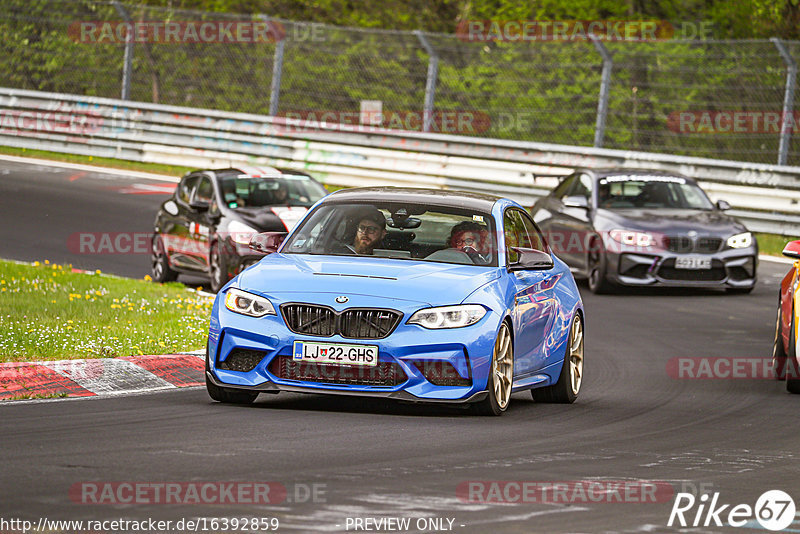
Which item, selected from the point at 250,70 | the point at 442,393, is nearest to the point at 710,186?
the point at 250,70

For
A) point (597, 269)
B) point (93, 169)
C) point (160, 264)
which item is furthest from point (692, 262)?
point (93, 169)

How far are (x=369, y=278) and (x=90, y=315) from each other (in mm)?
4566

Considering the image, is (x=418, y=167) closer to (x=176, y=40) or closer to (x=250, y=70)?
(x=250, y=70)

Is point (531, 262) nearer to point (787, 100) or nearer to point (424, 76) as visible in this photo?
point (787, 100)

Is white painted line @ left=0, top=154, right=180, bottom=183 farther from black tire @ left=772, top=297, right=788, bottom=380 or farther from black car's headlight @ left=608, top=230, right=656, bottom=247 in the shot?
black tire @ left=772, top=297, right=788, bottom=380

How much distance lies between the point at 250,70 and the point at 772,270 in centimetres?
1141

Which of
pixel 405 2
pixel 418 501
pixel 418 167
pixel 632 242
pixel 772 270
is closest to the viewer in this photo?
pixel 418 501

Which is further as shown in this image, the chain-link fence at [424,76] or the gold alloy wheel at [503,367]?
the chain-link fence at [424,76]

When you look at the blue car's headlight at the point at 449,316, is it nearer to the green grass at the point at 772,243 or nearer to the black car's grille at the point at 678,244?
the black car's grille at the point at 678,244

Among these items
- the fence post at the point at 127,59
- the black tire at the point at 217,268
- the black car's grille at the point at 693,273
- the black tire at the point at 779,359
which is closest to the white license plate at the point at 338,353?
the black tire at the point at 779,359

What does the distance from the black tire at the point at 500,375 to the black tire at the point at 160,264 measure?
956 cm

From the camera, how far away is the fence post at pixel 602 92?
26266mm

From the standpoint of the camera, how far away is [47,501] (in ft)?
21.8

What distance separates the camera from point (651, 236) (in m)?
19.0
